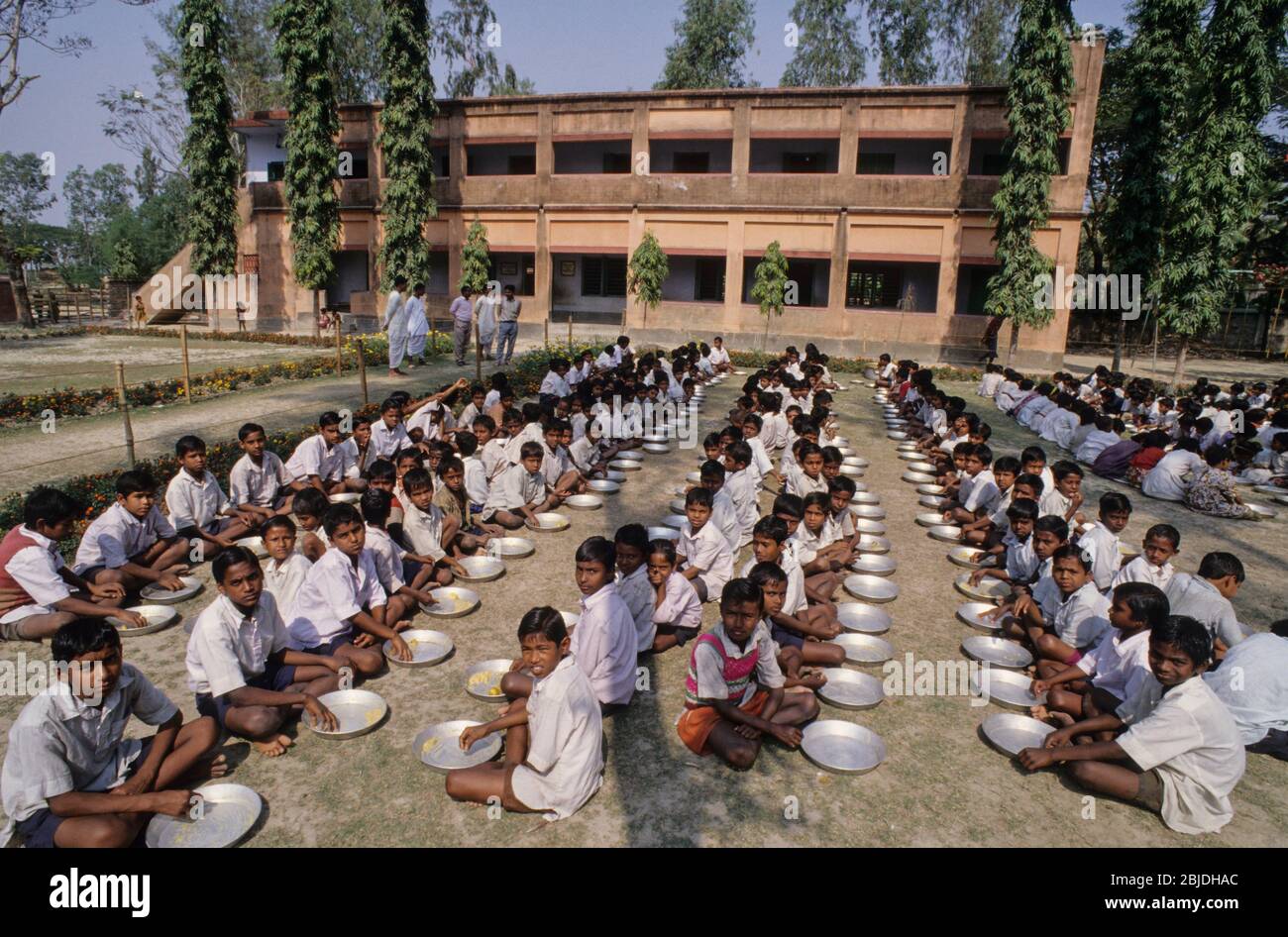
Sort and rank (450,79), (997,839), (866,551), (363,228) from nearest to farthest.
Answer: (997,839)
(866,551)
(363,228)
(450,79)

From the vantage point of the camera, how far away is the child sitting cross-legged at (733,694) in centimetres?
407

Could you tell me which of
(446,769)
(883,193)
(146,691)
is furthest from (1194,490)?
(883,193)

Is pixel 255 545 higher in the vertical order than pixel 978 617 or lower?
higher

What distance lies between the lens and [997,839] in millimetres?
3623

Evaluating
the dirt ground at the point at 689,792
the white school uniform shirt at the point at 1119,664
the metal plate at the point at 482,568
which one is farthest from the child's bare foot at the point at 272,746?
the white school uniform shirt at the point at 1119,664

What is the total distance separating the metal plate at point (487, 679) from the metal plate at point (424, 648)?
0.32 meters

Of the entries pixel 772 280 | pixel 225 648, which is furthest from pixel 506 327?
pixel 225 648

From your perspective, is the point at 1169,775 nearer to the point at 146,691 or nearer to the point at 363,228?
the point at 146,691

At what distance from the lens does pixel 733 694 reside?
168 inches

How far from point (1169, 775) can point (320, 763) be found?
4383mm

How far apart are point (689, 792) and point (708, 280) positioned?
25.9 metres

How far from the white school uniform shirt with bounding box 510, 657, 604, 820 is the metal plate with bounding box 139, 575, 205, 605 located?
373 centimetres

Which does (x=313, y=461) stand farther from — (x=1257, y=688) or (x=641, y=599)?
(x=1257, y=688)

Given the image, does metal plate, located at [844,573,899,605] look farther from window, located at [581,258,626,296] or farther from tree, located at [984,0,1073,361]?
window, located at [581,258,626,296]
